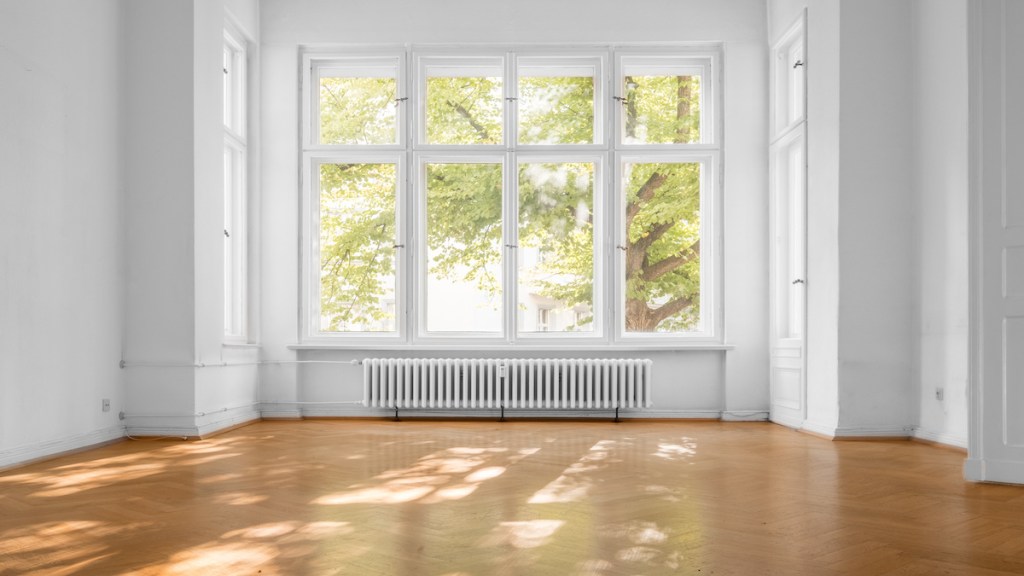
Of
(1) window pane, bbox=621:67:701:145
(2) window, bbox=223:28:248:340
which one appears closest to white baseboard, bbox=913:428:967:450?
(1) window pane, bbox=621:67:701:145

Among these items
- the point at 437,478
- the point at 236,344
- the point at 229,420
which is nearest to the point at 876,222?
the point at 437,478

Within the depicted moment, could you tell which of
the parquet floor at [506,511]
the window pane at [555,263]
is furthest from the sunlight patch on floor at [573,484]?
the window pane at [555,263]

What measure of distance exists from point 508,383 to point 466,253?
1266mm

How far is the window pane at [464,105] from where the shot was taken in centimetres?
817

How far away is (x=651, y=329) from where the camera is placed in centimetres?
807

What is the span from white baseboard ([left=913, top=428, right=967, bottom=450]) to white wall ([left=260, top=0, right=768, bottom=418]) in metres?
1.71

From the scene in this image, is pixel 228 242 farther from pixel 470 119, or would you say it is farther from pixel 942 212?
pixel 942 212

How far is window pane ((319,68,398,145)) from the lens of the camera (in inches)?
322

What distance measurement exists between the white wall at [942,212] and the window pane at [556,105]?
2836 mm

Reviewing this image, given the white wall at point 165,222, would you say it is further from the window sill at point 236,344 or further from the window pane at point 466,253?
the window pane at point 466,253

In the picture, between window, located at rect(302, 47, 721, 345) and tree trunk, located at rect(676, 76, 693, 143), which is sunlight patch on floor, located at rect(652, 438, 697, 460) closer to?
window, located at rect(302, 47, 721, 345)

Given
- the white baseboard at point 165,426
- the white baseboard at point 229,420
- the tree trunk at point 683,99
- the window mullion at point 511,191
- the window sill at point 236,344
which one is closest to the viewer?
the white baseboard at point 165,426

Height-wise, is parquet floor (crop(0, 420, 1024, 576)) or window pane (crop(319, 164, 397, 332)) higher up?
window pane (crop(319, 164, 397, 332))

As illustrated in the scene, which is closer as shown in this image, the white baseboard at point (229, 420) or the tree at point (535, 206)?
the white baseboard at point (229, 420)
